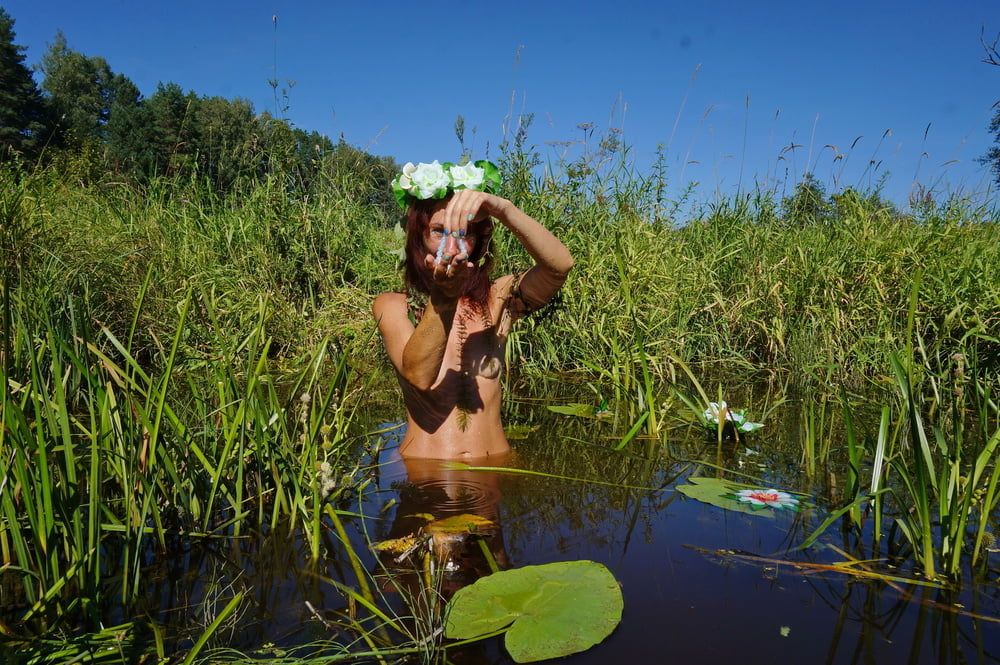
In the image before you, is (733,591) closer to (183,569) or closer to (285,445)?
(285,445)

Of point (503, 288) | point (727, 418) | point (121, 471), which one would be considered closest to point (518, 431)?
point (503, 288)

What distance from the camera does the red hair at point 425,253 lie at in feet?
8.47

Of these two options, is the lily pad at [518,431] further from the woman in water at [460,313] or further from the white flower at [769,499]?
the white flower at [769,499]

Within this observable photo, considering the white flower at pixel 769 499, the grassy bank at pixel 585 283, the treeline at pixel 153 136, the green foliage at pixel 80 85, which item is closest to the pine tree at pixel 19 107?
the treeline at pixel 153 136

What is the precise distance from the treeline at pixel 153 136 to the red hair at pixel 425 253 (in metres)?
2.90

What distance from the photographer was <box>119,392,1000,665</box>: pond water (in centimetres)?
148

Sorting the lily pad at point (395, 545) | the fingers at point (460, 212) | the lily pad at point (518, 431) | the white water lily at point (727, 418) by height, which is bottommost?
the lily pad at point (395, 545)

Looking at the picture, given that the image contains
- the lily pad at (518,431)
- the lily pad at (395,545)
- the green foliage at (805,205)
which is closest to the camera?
the lily pad at (395,545)

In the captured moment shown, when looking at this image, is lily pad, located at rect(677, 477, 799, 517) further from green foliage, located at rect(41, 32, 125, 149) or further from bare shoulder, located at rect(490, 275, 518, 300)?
green foliage, located at rect(41, 32, 125, 149)

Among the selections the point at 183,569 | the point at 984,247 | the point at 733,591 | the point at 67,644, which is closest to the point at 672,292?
the point at 984,247

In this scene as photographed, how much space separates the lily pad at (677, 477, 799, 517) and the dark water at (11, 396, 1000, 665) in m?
0.03

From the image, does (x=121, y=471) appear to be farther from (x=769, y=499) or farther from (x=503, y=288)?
(x=769, y=499)

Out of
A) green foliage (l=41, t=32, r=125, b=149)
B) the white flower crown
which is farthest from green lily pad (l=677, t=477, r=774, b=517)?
green foliage (l=41, t=32, r=125, b=149)

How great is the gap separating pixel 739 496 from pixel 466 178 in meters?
1.51
